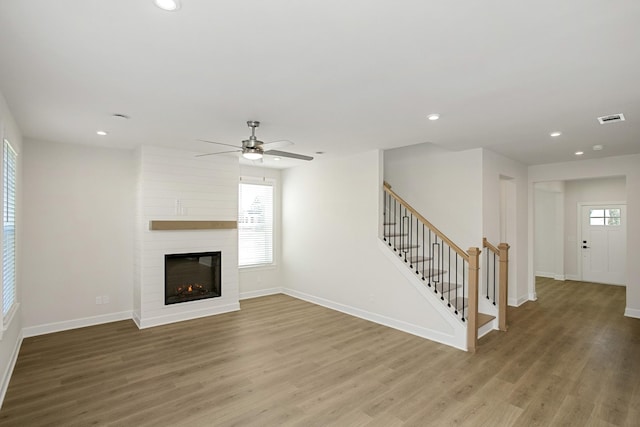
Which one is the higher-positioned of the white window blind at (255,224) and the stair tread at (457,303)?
the white window blind at (255,224)

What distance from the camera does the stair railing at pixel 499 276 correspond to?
4.92 meters

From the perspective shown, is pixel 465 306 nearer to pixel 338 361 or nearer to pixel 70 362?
pixel 338 361

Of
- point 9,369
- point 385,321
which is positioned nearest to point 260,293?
point 385,321

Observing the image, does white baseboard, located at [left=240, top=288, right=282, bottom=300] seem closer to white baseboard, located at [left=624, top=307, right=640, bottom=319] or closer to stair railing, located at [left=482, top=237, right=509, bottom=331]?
stair railing, located at [left=482, top=237, right=509, bottom=331]

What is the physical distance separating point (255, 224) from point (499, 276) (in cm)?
464

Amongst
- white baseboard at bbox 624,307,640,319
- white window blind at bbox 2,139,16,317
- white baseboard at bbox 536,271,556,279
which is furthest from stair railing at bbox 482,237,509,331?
white window blind at bbox 2,139,16,317

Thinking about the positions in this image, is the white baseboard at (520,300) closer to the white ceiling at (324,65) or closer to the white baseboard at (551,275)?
the white baseboard at (551,275)

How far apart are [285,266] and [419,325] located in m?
3.45

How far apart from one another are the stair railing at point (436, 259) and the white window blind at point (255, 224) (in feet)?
8.51

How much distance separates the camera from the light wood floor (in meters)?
2.80

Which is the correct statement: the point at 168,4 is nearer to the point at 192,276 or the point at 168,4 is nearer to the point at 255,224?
the point at 192,276

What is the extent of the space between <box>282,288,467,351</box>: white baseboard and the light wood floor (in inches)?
6.0

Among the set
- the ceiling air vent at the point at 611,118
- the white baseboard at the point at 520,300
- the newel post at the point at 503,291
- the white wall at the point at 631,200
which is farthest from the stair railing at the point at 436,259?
the white wall at the point at 631,200

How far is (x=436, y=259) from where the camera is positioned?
584cm
